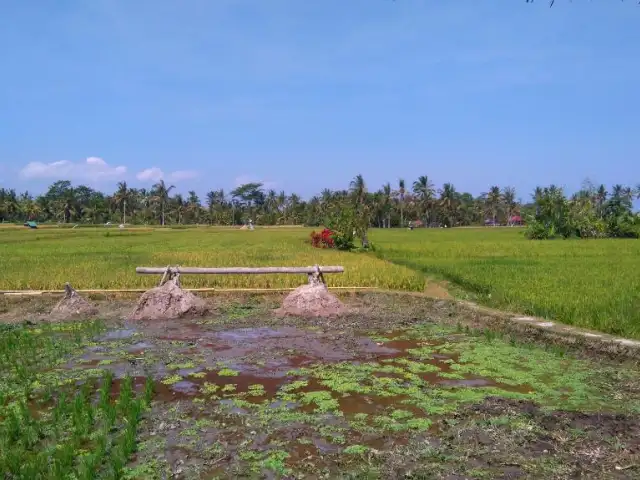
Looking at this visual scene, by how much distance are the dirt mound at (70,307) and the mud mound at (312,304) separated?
12.0 feet

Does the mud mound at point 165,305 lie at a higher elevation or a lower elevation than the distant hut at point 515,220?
lower

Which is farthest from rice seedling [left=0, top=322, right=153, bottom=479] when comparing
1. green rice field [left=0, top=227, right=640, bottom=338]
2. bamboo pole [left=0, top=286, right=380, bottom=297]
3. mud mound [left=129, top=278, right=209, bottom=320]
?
green rice field [left=0, top=227, right=640, bottom=338]

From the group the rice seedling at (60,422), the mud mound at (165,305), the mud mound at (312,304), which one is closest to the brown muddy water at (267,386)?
the rice seedling at (60,422)

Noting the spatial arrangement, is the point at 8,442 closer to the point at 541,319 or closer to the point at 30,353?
the point at 30,353

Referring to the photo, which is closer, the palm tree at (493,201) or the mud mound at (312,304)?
the mud mound at (312,304)

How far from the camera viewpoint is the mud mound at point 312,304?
394 inches

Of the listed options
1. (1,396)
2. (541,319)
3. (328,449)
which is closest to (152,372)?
(1,396)

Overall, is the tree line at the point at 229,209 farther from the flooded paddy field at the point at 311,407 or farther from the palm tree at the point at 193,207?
the flooded paddy field at the point at 311,407

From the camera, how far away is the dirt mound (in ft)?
31.9

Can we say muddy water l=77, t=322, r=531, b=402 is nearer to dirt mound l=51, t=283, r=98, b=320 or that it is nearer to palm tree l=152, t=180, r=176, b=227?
dirt mound l=51, t=283, r=98, b=320

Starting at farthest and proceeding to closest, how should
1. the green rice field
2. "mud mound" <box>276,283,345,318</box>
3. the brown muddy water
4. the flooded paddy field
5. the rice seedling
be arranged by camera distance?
"mud mound" <box>276,283,345,318</box> → the green rice field → the brown muddy water → the flooded paddy field → the rice seedling

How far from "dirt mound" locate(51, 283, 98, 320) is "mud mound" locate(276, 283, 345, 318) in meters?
3.65

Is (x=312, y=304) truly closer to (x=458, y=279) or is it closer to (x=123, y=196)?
(x=458, y=279)

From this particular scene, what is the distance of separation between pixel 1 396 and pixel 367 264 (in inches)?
456
